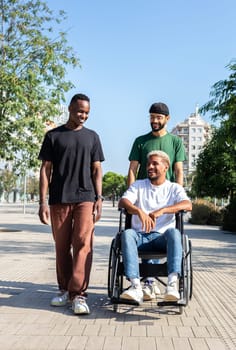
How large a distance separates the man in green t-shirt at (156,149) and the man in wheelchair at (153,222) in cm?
29

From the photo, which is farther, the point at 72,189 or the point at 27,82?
the point at 27,82

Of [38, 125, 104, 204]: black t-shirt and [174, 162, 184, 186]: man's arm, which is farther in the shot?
[174, 162, 184, 186]: man's arm

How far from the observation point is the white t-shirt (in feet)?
17.6

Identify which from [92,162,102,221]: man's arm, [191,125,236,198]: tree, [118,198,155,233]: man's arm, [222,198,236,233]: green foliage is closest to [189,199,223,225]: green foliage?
[191,125,236,198]: tree

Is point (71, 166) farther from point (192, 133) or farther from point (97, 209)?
point (192, 133)

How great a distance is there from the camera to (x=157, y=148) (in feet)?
18.9

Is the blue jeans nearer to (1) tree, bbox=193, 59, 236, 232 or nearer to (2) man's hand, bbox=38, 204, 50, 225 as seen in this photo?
(2) man's hand, bbox=38, 204, 50, 225

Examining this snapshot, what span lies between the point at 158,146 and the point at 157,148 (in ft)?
0.08

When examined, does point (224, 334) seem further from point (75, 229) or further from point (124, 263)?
point (75, 229)

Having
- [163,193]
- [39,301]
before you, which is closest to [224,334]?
[163,193]

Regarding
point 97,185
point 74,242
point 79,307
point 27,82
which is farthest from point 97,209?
point 27,82

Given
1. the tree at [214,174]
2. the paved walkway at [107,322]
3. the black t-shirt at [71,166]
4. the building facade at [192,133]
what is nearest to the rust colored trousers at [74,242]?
the black t-shirt at [71,166]

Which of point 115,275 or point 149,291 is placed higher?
point 115,275

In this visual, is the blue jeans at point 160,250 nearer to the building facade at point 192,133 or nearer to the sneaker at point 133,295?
the sneaker at point 133,295
